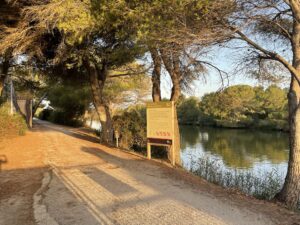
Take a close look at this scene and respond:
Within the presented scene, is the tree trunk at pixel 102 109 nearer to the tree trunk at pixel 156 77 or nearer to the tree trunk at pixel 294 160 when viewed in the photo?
the tree trunk at pixel 156 77

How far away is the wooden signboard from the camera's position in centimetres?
915

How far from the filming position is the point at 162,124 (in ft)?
30.9

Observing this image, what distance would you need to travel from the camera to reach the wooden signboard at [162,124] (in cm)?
915

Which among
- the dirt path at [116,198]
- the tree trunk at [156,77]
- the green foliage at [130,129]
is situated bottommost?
the dirt path at [116,198]

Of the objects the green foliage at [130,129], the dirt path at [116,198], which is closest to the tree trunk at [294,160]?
the dirt path at [116,198]

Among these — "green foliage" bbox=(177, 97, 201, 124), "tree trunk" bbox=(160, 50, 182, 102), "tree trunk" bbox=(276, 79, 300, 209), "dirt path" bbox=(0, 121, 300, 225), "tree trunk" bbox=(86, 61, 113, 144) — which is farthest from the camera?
"green foliage" bbox=(177, 97, 201, 124)

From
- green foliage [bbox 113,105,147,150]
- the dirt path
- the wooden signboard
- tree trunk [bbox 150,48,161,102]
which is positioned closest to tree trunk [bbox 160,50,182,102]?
tree trunk [bbox 150,48,161,102]

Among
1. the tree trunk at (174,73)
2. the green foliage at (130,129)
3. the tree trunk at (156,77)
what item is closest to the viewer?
the tree trunk at (174,73)

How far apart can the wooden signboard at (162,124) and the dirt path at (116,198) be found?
0.80 m

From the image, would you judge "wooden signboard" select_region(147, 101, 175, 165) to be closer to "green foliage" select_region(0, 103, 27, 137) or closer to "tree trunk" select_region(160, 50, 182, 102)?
"tree trunk" select_region(160, 50, 182, 102)

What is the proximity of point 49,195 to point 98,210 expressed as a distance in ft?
4.40

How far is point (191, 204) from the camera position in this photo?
5633 millimetres

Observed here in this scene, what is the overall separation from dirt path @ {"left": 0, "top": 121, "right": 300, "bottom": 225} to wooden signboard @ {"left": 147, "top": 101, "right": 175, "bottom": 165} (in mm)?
802

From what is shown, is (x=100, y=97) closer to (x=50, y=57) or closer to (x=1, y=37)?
(x=50, y=57)
